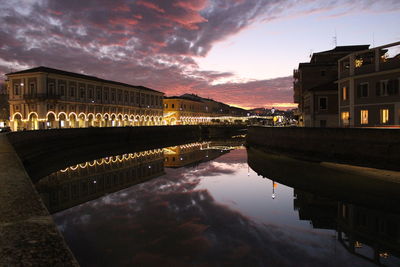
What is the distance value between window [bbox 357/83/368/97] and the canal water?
18.4 meters

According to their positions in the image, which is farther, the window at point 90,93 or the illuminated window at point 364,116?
the window at point 90,93

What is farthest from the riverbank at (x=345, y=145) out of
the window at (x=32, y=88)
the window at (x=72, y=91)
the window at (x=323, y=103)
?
the window at (x=32, y=88)

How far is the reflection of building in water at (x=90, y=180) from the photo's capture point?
59.9 feet

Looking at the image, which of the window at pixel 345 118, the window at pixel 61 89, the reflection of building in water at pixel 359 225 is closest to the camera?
the reflection of building in water at pixel 359 225

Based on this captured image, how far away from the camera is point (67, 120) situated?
63.6 meters

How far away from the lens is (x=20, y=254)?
15.1 ft

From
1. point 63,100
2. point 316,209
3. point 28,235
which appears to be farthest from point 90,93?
point 28,235

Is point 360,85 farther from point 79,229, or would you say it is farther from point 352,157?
point 79,229

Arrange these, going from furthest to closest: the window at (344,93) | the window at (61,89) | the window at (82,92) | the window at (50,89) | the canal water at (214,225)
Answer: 1. the window at (82,92)
2. the window at (61,89)
3. the window at (50,89)
4. the window at (344,93)
5. the canal water at (214,225)

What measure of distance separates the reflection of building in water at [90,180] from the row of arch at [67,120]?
97.0 ft

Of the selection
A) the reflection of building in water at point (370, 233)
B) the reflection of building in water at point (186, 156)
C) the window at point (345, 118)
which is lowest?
the reflection of building in water at point (370, 233)

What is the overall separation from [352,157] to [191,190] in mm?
13941

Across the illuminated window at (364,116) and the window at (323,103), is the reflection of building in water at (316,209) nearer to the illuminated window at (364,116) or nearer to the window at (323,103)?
the illuminated window at (364,116)

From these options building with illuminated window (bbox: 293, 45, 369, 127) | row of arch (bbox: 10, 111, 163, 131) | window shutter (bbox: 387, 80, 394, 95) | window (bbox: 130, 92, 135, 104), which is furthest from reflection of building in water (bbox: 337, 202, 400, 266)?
window (bbox: 130, 92, 135, 104)
